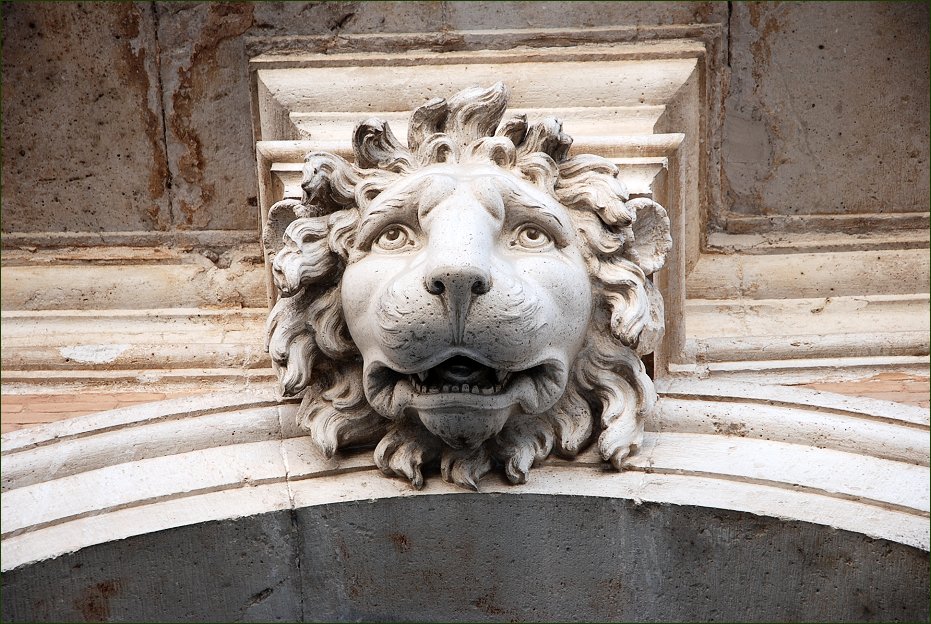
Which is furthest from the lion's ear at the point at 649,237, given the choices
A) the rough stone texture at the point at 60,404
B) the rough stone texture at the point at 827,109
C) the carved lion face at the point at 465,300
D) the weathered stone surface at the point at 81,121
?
the weathered stone surface at the point at 81,121

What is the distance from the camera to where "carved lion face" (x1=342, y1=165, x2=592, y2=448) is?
213 centimetres

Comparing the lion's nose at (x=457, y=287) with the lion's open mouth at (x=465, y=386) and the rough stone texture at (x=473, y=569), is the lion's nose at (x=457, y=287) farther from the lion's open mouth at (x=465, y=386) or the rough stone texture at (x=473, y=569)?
the rough stone texture at (x=473, y=569)

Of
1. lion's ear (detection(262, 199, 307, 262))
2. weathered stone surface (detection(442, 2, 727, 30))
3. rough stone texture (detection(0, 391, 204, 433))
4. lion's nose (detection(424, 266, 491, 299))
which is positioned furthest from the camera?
weathered stone surface (detection(442, 2, 727, 30))

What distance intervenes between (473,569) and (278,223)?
785mm

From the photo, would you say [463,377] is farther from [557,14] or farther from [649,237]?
[557,14]

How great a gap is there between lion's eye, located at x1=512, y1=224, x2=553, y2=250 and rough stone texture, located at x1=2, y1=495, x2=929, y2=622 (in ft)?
1.58

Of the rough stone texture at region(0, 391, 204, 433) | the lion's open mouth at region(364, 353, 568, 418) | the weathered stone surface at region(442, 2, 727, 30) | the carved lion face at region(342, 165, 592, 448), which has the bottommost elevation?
the rough stone texture at region(0, 391, 204, 433)

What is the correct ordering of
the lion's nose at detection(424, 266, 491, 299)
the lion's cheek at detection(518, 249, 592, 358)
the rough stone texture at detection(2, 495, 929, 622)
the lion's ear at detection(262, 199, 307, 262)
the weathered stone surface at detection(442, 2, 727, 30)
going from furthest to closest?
the weathered stone surface at detection(442, 2, 727, 30) < the lion's ear at detection(262, 199, 307, 262) < the rough stone texture at detection(2, 495, 929, 622) < the lion's cheek at detection(518, 249, 592, 358) < the lion's nose at detection(424, 266, 491, 299)

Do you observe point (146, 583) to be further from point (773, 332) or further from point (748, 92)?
point (748, 92)

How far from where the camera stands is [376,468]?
2473 millimetres

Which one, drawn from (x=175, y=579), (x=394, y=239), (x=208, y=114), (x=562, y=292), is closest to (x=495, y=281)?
(x=562, y=292)

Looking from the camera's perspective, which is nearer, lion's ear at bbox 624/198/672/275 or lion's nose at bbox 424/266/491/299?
lion's nose at bbox 424/266/491/299

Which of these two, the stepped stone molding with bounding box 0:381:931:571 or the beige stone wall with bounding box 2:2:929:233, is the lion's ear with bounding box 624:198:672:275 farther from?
the beige stone wall with bounding box 2:2:929:233

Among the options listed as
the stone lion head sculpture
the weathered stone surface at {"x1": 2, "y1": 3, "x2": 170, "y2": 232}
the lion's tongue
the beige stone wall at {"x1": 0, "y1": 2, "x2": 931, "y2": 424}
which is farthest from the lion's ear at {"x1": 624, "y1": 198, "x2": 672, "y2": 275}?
the weathered stone surface at {"x1": 2, "y1": 3, "x2": 170, "y2": 232}
